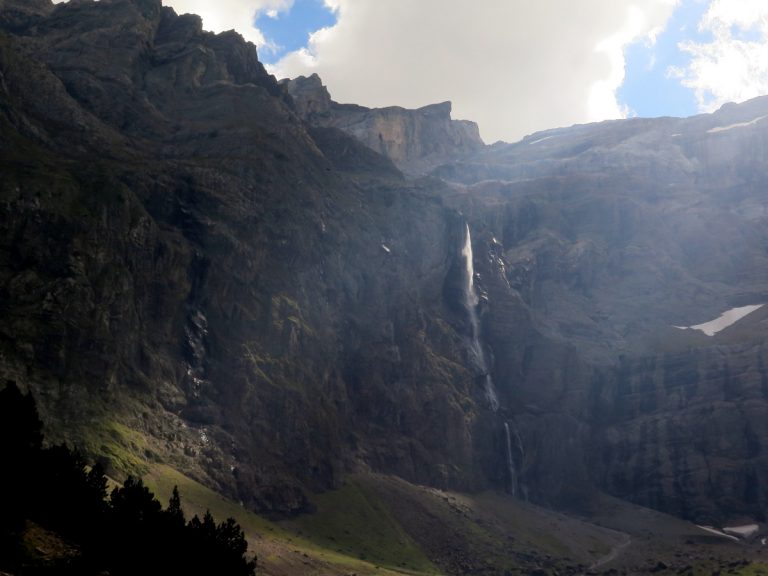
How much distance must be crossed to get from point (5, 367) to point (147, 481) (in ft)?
106

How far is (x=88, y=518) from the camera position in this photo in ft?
242

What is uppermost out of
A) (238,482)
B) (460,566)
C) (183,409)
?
(183,409)

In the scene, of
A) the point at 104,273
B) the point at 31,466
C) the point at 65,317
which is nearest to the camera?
the point at 31,466

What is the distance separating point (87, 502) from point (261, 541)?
9647cm

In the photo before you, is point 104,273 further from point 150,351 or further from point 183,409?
point 183,409

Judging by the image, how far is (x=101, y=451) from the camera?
163250mm

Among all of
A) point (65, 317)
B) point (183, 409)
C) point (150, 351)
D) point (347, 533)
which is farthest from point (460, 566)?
point (65, 317)

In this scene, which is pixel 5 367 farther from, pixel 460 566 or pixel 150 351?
pixel 460 566

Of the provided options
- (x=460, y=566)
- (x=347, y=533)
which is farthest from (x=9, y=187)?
(x=460, y=566)

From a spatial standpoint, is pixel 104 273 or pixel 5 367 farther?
pixel 104 273

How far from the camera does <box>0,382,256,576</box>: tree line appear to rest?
2709 inches

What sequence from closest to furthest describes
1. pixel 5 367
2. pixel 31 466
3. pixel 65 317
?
pixel 31 466 < pixel 5 367 < pixel 65 317

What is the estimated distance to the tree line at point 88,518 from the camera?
68.8m

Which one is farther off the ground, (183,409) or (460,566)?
(183,409)
